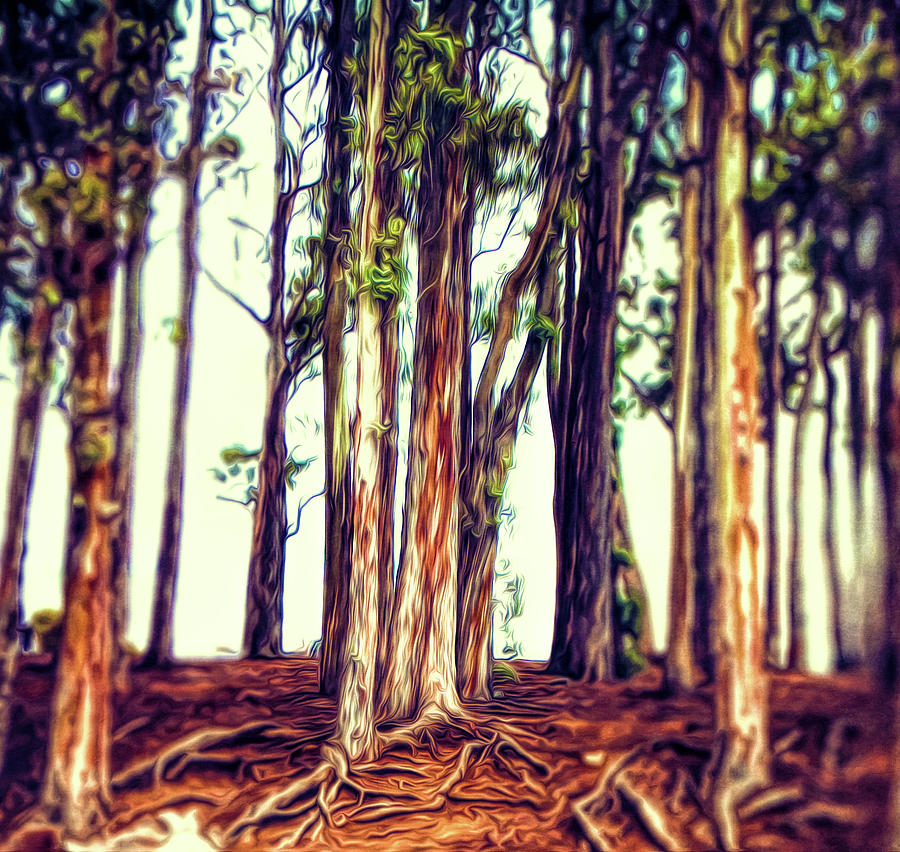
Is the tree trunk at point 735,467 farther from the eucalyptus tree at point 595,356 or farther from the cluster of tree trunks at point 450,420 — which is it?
the eucalyptus tree at point 595,356

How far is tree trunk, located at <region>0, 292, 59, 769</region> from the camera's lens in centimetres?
431

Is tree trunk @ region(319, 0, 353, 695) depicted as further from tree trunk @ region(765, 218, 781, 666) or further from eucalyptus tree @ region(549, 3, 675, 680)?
tree trunk @ region(765, 218, 781, 666)

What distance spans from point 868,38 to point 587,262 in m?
3.20

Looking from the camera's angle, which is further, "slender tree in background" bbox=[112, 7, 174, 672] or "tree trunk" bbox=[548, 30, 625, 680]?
"tree trunk" bbox=[548, 30, 625, 680]

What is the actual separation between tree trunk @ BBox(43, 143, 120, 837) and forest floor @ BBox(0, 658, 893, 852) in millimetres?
252

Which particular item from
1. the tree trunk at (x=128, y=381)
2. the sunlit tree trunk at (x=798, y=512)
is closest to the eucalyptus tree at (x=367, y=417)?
the tree trunk at (x=128, y=381)

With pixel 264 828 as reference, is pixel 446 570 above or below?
above

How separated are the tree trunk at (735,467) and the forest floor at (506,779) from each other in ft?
0.91

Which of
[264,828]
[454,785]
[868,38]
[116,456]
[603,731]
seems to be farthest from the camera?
[603,731]

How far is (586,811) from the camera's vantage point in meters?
4.65

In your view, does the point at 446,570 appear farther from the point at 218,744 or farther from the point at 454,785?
the point at 218,744

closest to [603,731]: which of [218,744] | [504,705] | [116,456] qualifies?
[504,705]

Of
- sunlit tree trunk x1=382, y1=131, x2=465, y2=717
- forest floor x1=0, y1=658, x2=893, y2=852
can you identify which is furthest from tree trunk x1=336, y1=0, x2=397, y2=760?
sunlit tree trunk x1=382, y1=131, x2=465, y2=717

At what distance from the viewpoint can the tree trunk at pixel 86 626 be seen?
407 cm
